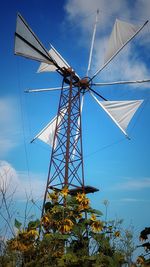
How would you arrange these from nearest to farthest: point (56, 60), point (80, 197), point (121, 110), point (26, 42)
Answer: point (80, 197) → point (26, 42) → point (121, 110) → point (56, 60)

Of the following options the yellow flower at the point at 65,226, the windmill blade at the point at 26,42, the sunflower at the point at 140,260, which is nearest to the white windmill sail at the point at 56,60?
the windmill blade at the point at 26,42

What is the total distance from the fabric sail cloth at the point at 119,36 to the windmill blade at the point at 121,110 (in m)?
1.98

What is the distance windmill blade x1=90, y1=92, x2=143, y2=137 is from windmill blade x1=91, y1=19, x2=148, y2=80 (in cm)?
149

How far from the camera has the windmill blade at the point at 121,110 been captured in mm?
13391

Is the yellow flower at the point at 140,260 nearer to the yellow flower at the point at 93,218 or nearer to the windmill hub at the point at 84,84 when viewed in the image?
the yellow flower at the point at 93,218

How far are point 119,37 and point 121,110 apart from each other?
3026mm

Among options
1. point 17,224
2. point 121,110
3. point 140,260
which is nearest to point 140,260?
point 140,260

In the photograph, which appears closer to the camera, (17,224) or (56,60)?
(17,224)

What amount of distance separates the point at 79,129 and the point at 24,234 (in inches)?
307

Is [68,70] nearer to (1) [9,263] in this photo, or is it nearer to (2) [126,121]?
(2) [126,121]

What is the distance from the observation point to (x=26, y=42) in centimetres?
1060

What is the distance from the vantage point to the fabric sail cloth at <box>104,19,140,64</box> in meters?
13.4

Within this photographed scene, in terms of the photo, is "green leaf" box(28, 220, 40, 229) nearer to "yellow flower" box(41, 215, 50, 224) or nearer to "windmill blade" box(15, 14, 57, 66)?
"yellow flower" box(41, 215, 50, 224)

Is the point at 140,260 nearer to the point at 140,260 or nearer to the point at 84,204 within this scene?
the point at 140,260
